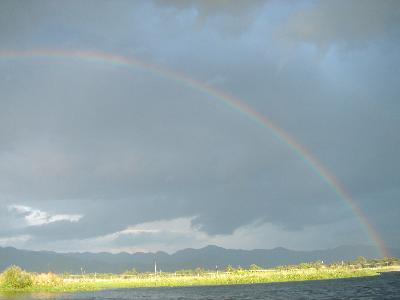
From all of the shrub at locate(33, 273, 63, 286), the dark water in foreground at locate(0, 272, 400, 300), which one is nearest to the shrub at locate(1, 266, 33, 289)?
the shrub at locate(33, 273, 63, 286)

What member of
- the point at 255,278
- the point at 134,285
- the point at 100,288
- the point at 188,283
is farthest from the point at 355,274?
the point at 100,288

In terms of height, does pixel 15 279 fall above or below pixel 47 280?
above

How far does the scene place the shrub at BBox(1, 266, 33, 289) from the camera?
103m

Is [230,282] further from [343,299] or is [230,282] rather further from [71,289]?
[343,299]

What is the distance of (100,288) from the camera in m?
113

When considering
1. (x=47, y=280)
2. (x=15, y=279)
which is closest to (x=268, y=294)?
(x=47, y=280)

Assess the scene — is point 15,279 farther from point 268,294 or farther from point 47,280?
point 268,294

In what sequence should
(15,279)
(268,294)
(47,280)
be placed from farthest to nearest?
1. (47,280)
2. (15,279)
3. (268,294)

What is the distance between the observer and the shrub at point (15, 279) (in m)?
103

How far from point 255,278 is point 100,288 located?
4753 centimetres

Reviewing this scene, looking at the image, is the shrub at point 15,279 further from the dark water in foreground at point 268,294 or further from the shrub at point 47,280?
the dark water in foreground at point 268,294

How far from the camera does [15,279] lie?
4045 inches

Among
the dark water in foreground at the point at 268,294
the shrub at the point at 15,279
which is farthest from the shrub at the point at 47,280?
the dark water in foreground at the point at 268,294

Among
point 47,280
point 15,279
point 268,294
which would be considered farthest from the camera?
point 47,280
